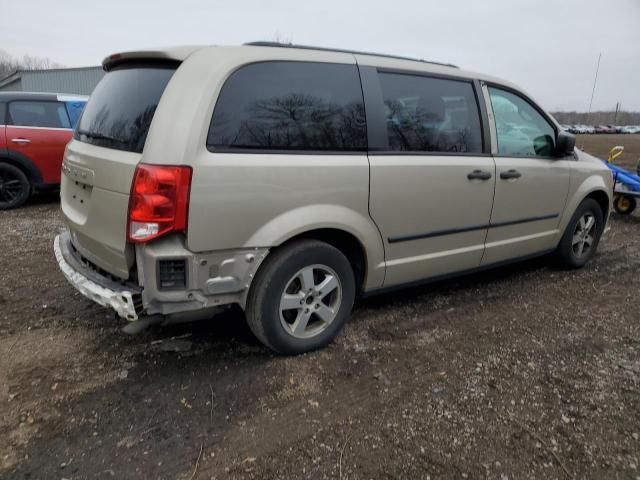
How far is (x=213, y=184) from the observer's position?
2.43 m

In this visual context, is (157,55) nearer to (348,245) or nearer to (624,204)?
(348,245)

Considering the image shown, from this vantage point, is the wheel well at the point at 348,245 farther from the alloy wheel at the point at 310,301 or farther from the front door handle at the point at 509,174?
the front door handle at the point at 509,174

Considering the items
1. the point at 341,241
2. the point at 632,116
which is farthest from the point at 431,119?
the point at 632,116

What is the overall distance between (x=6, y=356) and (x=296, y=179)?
83.6 inches

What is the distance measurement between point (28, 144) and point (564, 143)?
704 centimetres

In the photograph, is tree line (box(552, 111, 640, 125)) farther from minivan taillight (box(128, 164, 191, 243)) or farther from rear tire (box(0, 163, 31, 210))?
minivan taillight (box(128, 164, 191, 243))

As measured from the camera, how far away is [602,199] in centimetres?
484

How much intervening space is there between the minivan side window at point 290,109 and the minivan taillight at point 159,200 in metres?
0.26

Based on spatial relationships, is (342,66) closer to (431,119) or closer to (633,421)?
(431,119)

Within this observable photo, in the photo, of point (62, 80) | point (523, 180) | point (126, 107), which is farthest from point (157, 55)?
point (62, 80)

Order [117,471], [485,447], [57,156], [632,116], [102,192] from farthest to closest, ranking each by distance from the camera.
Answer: [632,116] < [57,156] < [102,192] < [485,447] < [117,471]

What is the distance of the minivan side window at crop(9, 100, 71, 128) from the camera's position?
23.4ft

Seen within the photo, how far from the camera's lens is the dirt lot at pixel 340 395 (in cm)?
217

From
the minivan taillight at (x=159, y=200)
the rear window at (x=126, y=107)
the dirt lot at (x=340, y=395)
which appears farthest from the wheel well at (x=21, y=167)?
the minivan taillight at (x=159, y=200)
